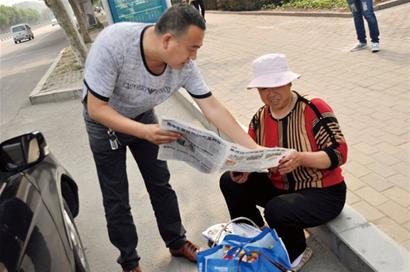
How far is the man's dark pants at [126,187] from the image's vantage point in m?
Result: 2.49

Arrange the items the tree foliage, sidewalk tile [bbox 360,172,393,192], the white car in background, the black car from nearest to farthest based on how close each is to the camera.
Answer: the black car, sidewalk tile [bbox 360,172,393,192], the white car in background, the tree foliage

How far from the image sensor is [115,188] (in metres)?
2.56

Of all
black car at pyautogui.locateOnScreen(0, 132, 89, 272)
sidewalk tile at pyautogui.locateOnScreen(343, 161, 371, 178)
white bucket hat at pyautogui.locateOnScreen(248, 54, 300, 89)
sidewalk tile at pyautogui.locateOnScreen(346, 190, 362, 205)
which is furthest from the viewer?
sidewalk tile at pyautogui.locateOnScreen(343, 161, 371, 178)

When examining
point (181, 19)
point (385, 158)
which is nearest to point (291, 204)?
point (181, 19)

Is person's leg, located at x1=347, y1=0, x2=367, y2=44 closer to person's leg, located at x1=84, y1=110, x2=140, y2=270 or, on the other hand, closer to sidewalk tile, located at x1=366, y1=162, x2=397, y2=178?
sidewalk tile, located at x1=366, y1=162, x2=397, y2=178

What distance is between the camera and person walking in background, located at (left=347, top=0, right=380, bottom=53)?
669 centimetres

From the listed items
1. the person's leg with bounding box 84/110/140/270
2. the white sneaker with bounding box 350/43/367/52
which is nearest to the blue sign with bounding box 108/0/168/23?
the white sneaker with bounding box 350/43/367/52

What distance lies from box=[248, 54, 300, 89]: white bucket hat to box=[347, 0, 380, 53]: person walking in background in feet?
16.1

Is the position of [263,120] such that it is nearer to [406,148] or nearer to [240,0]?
[406,148]

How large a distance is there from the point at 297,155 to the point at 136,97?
2.83 feet

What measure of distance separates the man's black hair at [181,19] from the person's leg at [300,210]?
3.41 feet

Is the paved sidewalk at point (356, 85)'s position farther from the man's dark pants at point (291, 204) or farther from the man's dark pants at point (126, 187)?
the man's dark pants at point (126, 187)

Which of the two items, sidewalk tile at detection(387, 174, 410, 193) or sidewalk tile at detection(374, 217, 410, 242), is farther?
sidewalk tile at detection(387, 174, 410, 193)

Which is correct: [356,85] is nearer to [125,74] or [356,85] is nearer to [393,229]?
[393,229]
